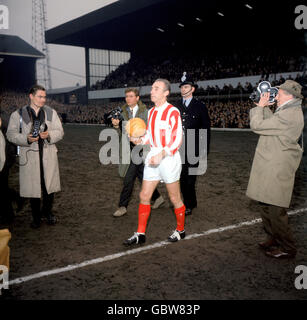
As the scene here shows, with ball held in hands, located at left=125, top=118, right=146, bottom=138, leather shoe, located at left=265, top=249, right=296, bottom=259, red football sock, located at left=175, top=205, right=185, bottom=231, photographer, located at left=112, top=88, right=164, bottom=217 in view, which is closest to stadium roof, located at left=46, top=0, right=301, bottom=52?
photographer, located at left=112, top=88, right=164, bottom=217

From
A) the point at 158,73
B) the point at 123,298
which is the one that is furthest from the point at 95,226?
the point at 158,73

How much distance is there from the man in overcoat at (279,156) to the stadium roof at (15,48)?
2091 inches

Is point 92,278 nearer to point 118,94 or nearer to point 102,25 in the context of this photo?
point 102,25

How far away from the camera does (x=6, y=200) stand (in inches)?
191

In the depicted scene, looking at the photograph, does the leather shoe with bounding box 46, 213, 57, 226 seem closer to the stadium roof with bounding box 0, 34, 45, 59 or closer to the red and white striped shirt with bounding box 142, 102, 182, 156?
the red and white striped shirt with bounding box 142, 102, 182, 156

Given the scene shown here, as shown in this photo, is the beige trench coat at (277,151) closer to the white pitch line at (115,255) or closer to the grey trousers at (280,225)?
the grey trousers at (280,225)

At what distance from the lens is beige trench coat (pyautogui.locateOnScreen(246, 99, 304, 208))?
3154mm

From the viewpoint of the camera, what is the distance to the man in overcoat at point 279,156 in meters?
3.17

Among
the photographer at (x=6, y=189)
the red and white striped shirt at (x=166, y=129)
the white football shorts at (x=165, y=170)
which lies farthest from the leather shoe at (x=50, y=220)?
the red and white striped shirt at (x=166, y=129)

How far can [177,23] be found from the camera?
106ft

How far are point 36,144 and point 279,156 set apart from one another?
322cm

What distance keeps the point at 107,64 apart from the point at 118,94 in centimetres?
1059

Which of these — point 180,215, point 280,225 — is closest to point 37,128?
point 180,215

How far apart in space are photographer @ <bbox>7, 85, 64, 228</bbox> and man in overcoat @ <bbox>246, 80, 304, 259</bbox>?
2.77m
